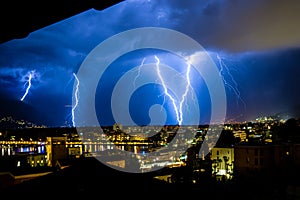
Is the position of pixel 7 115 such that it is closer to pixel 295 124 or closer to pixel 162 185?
pixel 295 124

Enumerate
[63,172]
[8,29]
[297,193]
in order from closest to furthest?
[8,29] → [63,172] → [297,193]

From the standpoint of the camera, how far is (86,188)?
2260 mm

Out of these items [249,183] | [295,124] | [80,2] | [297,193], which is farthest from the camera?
[295,124]

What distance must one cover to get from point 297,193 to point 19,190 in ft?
25.2

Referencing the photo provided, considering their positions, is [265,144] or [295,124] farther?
[295,124]

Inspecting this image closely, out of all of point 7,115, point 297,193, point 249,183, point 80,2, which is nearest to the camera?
point 80,2

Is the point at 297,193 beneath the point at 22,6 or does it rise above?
beneath

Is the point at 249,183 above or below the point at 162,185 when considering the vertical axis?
below

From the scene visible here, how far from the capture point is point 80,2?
145 centimetres

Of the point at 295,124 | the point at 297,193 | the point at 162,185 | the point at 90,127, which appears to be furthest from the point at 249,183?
the point at 90,127

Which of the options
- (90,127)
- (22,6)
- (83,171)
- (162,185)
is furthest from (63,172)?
(90,127)

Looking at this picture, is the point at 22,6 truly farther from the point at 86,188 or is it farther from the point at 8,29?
the point at 86,188

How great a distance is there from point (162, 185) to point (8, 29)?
143 centimetres

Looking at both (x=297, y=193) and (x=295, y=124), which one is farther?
(x=295, y=124)
